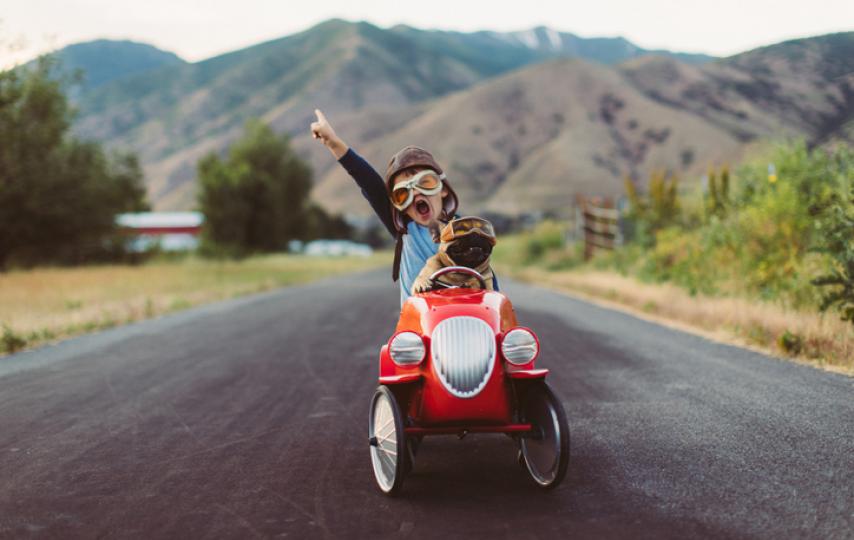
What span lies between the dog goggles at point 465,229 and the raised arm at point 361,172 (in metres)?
0.92

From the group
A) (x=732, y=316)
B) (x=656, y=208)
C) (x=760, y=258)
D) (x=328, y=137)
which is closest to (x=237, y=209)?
Result: (x=656, y=208)

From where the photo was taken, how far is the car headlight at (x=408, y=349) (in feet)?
14.5

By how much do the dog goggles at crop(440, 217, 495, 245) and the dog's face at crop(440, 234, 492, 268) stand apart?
24mm

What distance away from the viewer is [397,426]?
4242 mm

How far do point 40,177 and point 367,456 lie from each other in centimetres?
2779

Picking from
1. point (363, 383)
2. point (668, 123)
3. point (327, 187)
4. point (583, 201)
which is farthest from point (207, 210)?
point (327, 187)

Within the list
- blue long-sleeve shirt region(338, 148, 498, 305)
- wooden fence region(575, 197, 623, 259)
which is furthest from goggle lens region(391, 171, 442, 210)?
wooden fence region(575, 197, 623, 259)

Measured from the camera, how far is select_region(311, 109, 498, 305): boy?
523cm

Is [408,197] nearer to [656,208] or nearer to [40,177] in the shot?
[656,208]

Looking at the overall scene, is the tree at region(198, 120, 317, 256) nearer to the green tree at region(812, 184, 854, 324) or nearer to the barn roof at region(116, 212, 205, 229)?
the barn roof at region(116, 212, 205, 229)

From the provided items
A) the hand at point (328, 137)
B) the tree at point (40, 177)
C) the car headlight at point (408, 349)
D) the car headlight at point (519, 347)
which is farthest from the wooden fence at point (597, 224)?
the car headlight at point (408, 349)

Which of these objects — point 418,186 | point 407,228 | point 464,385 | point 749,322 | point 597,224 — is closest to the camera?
point 464,385

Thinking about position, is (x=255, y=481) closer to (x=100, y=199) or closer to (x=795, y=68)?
(x=795, y=68)

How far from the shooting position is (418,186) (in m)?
5.20
